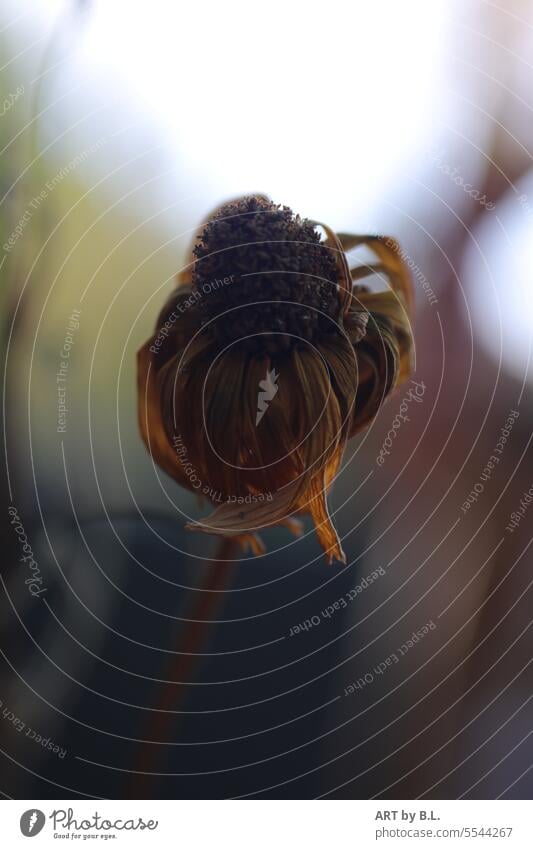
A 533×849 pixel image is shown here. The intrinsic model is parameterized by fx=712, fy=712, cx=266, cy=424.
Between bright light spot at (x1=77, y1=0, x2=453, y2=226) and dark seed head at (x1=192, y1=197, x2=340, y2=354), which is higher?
bright light spot at (x1=77, y1=0, x2=453, y2=226)

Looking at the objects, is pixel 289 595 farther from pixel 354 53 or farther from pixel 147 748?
pixel 354 53

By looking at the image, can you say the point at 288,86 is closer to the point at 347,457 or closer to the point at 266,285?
the point at 266,285

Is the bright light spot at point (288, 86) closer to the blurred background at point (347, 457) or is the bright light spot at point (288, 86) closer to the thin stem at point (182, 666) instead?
the blurred background at point (347, 457)

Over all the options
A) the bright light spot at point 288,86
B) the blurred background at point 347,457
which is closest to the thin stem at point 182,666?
the blurred background at point 347,457

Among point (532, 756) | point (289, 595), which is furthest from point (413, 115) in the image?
point (532, 756)
